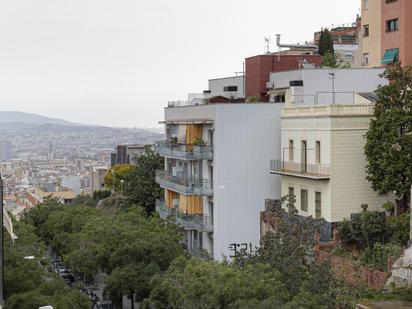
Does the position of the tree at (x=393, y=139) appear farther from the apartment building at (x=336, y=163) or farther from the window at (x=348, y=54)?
the window at (x=348, y=54)

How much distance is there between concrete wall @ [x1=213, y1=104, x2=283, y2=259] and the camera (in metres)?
45.8

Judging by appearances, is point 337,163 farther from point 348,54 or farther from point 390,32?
point 348,54

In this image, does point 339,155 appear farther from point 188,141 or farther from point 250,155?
point 188,141

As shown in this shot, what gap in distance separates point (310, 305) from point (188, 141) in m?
24.5

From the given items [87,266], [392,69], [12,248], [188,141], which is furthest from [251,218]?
[12,248]

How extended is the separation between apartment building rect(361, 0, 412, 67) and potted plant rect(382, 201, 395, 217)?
17019 mm

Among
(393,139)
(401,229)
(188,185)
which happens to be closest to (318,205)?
(393,139)

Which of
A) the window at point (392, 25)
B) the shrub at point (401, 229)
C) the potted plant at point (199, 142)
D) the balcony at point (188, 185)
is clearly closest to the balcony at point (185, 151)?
the potted plant at point (199, 142)

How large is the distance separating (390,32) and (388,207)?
2017cm

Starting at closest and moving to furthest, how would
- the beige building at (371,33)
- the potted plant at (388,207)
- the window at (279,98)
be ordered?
the potted plant at (388,207), the window at (279,98), the beige building at (371,33)

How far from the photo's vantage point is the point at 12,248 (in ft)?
113

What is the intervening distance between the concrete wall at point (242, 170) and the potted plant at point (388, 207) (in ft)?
27.3

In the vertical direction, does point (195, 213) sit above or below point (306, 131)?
below

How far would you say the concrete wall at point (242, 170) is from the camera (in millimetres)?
45781
